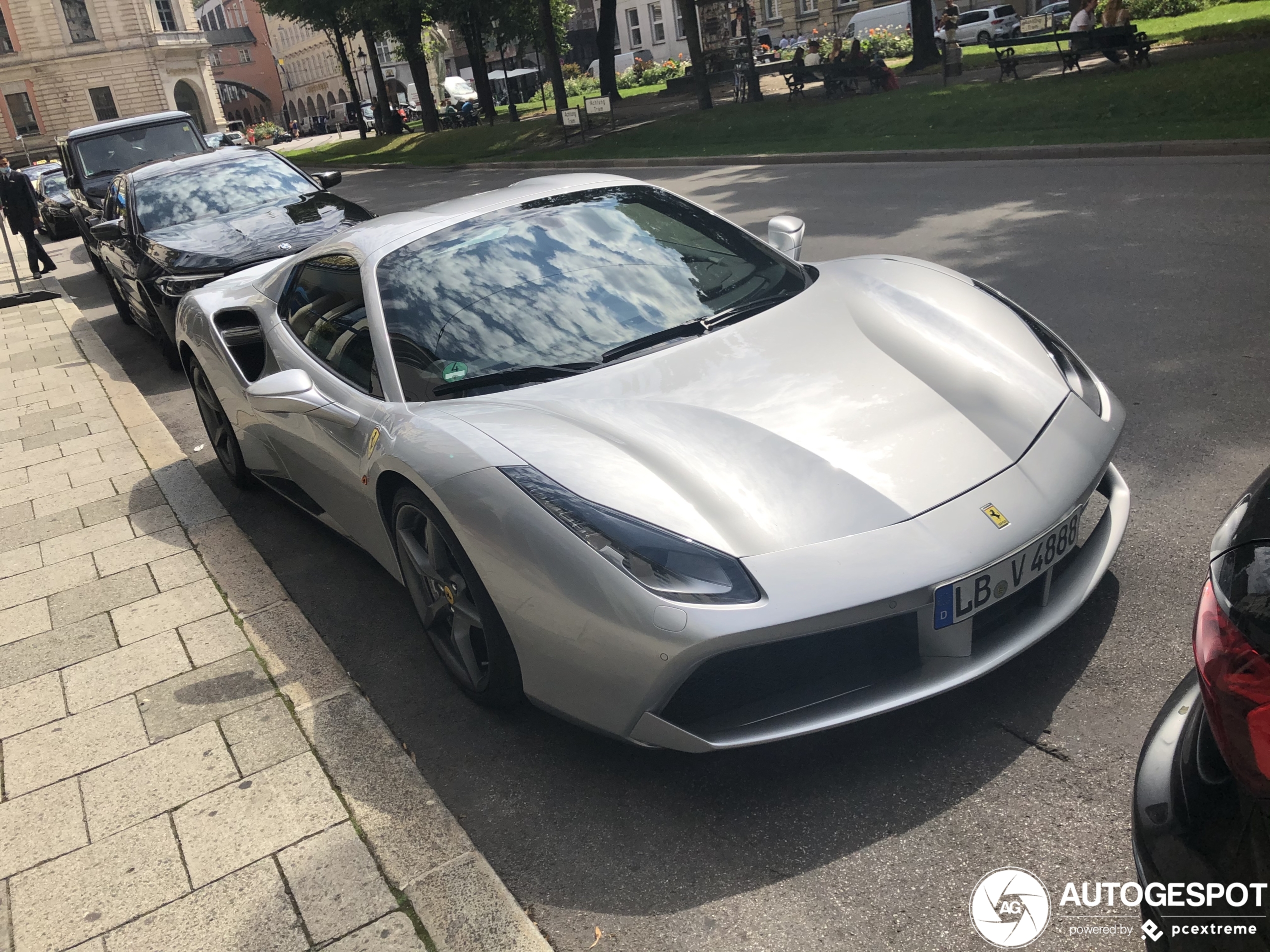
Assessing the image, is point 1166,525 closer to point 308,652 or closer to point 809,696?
point 809,696

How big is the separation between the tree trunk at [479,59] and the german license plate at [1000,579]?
3340 cm

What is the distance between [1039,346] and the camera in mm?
3592

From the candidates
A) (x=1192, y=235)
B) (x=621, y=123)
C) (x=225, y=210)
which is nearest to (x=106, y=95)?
(x=621, y=123)

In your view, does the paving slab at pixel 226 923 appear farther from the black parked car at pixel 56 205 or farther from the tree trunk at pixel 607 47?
the tree trunk at pixel 607 47

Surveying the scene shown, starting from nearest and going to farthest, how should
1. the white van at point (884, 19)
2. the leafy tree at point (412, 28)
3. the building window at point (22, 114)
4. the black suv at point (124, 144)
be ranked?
1. the black suv at point (124, 144)
2. the leafy tree at point (412, 28)
3. the white van at point (884, 19)
4. the building window at point (22, 114)

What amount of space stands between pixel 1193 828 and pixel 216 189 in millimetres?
9898

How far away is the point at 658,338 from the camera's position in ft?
11.9

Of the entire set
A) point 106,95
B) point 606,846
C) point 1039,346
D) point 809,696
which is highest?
point 106,95

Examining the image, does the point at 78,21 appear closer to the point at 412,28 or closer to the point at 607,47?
the point at 412,28

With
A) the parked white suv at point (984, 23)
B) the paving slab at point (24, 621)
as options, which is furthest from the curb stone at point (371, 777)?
the parked white suv at point (984, 23)

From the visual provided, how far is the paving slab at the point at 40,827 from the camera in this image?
3.05 meters

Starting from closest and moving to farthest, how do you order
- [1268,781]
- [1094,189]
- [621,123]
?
[1268,781], [1094,189], [621,123]

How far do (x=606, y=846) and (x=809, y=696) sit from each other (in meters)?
0.65

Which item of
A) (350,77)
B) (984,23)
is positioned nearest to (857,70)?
(984,23)
